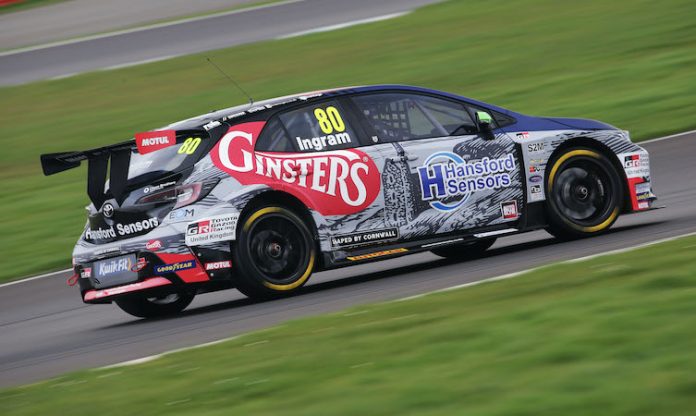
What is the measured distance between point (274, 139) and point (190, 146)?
68cm

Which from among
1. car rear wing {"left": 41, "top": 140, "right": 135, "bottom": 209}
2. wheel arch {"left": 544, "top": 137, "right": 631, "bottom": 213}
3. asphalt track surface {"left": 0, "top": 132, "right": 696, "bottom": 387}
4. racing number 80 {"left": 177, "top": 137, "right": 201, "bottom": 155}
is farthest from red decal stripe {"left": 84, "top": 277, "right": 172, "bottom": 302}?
wheel arch {"left": 544, "top": 137, "right": 631, "bottom": 213}

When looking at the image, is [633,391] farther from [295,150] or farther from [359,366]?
[295,150]

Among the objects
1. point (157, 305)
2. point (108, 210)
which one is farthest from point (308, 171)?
point (157, 305)

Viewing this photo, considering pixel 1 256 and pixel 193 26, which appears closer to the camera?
pixel 1 256

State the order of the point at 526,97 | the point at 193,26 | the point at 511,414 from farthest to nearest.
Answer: the point at 193,26 → the point at 526,97 → the point at 511,414

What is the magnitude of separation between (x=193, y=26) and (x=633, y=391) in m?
21.2

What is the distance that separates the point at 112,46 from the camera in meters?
24.5

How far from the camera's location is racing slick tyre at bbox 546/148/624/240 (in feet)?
34.6

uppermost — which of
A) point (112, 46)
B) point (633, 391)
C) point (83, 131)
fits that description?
point (112, 46)

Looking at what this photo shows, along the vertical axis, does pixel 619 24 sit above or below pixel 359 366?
above

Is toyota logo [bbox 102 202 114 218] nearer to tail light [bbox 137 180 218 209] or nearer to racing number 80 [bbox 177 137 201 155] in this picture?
tail light [bbox 137 180 218 209]

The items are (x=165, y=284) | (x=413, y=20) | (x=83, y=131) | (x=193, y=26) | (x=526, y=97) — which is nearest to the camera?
(x=165, y=284)

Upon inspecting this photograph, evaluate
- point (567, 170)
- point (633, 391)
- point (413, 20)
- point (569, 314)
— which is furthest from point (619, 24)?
point (633, 391)

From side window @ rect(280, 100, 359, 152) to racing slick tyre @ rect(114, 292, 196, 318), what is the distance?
162cm
